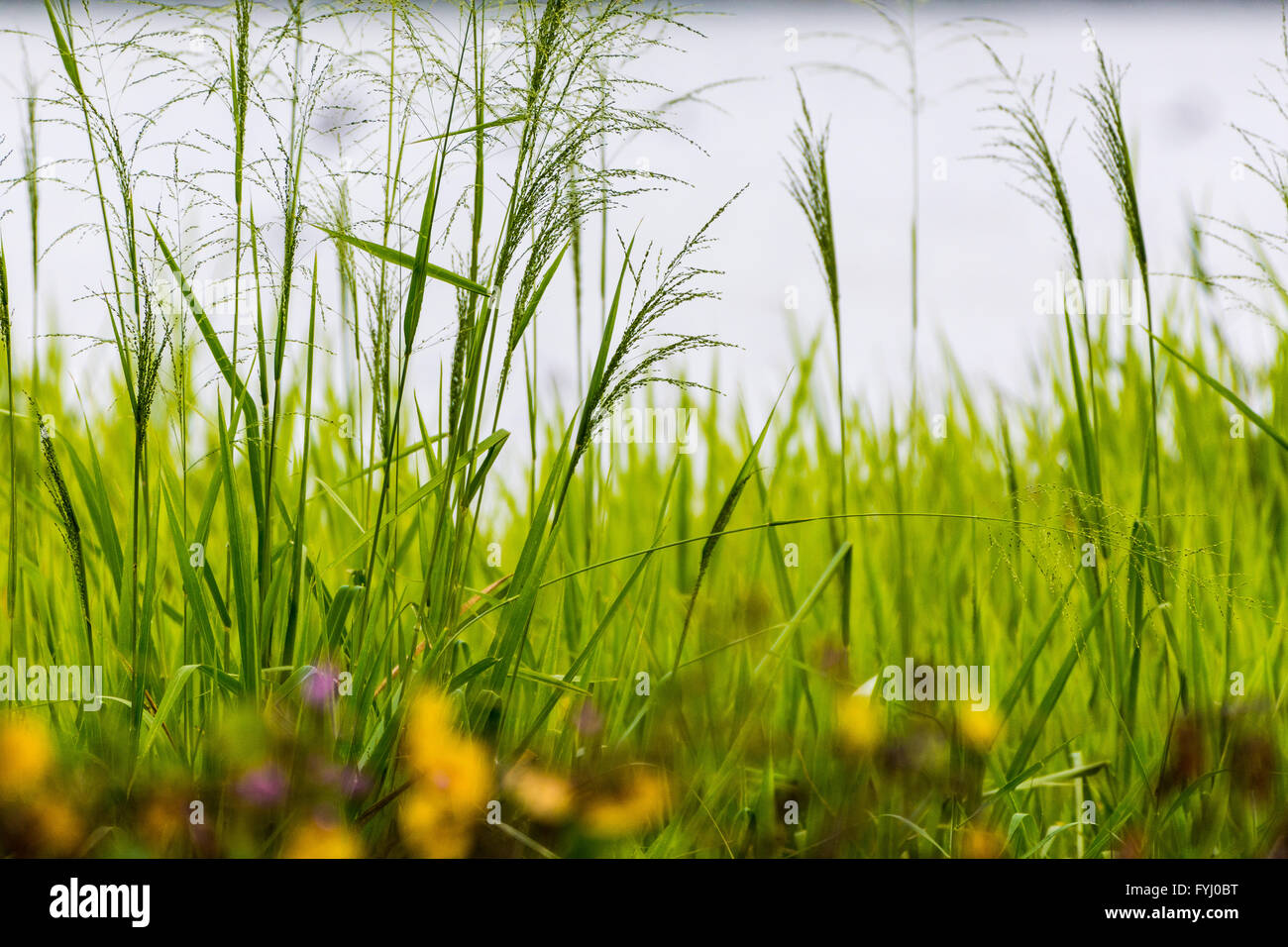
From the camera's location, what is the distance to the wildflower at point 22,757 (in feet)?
3.19

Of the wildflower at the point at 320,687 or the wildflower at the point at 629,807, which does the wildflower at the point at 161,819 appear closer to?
the wildflower at the point at 320,687

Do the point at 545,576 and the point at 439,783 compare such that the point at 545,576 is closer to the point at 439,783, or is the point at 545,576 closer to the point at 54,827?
the point at 439,783

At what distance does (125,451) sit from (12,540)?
0.25 m

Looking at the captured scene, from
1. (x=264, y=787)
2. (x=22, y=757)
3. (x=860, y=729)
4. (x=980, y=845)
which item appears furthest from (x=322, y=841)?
(x=980, y=845)

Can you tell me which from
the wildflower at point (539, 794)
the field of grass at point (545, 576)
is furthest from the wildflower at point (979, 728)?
the wildflower at point (539, 794)

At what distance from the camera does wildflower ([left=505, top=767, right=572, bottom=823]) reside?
3.15 feet

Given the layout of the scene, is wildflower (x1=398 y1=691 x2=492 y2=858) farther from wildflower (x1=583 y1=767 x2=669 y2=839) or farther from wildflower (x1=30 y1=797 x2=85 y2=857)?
wildflower (x1=30 y1=797 x2=85 y2=857)

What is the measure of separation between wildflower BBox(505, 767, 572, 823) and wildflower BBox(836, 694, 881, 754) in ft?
1.07

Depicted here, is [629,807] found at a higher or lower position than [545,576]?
lower

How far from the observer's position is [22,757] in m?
0.98

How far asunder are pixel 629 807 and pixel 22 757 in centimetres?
66

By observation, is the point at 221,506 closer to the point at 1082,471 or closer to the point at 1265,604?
the point at 1082,471

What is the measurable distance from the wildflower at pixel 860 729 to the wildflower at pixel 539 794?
0.33 meters
